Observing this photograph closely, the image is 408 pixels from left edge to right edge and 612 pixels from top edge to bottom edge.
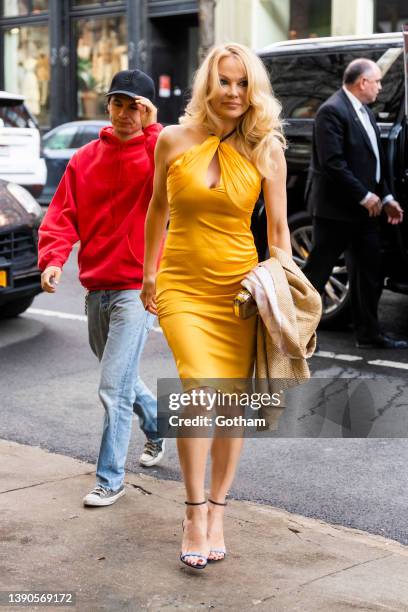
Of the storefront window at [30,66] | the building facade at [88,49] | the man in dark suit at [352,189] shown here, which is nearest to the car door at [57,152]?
the building facade at [88,49]

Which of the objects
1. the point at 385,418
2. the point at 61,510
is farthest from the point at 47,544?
the point at 385,418

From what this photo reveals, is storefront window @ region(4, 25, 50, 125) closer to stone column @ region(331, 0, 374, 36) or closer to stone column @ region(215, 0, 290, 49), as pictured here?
stone column @ region(215, 0, 290, 49)

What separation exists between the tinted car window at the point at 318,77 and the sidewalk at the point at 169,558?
4.53 m

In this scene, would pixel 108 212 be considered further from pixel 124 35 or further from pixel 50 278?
pixel 124 35

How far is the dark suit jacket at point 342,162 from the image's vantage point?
7844mm

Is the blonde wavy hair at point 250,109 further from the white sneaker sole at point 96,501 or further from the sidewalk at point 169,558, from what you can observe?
the white sneaker sole at point 96,501

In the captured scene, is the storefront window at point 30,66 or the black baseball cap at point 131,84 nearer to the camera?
the black baseball cap at point 131,84

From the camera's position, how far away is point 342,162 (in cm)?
785

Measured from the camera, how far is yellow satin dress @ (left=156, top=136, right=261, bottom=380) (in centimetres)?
414

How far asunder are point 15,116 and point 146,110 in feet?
29.5

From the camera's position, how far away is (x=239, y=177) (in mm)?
4160

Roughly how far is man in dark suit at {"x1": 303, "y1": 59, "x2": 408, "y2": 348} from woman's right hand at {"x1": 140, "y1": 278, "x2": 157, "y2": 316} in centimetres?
358

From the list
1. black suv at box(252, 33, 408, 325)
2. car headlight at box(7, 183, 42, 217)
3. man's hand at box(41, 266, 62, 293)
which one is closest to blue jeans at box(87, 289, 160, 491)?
man's hand at box(41, 266, 62, 293)

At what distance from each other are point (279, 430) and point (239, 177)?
95.0 inches
